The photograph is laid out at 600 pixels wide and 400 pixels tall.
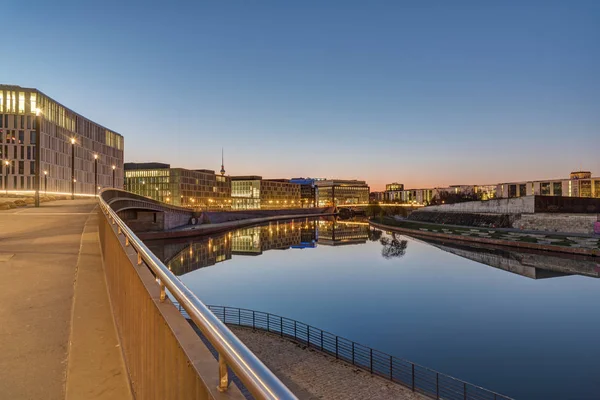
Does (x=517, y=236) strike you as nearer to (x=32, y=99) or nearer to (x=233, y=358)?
(x=233, y=358)

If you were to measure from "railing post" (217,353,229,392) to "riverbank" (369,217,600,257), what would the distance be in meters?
62.5

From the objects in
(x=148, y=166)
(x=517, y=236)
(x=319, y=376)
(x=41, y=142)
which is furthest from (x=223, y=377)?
(x=148, y=166)

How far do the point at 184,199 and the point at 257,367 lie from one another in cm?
15574

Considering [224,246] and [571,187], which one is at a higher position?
[571,187]

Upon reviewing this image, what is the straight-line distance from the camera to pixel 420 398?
47.0 feet

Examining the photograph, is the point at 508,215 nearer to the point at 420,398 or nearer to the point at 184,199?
the point at 420,398

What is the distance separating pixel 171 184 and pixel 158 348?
152710 millimetres

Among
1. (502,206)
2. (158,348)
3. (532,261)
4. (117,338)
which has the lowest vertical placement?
A: (532,261)

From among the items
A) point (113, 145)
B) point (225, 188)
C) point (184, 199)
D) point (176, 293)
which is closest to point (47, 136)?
point (113, 145)

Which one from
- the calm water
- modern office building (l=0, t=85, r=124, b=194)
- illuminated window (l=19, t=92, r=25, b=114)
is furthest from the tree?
illuminated window (l=19, t=92, r=25, b=114)

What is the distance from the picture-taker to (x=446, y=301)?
34344mm

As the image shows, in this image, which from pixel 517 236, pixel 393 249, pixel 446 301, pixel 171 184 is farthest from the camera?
pixel 171 184

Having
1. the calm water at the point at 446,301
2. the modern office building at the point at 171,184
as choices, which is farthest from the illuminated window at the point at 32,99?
the modern office building at the point at 171,184

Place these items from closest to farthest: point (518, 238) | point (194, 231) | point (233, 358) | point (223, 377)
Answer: point (233, 358) < point (223, 377) < point (518, 238) < point (194, 231)
